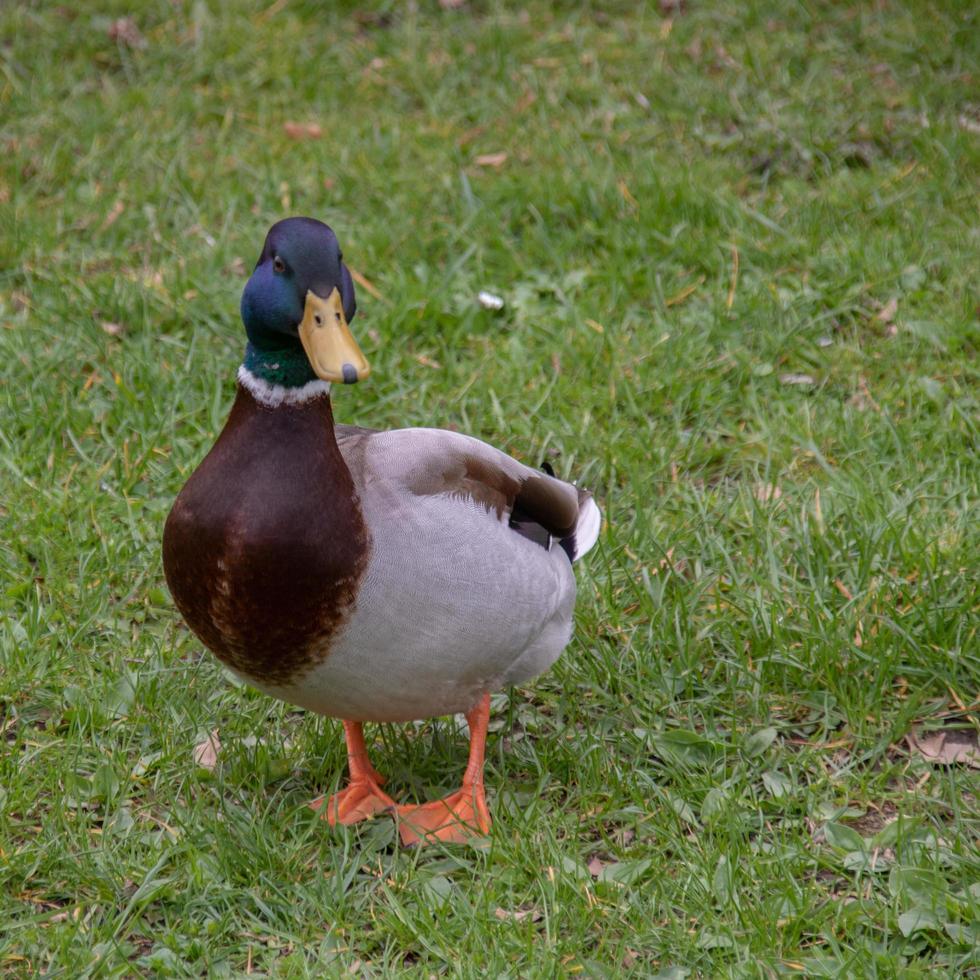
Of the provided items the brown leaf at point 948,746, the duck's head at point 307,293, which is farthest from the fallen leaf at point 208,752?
the brown leaf at point 948,746

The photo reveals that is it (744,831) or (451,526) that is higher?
(451,526)

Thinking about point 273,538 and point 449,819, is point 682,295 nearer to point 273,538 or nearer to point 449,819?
point 449,819

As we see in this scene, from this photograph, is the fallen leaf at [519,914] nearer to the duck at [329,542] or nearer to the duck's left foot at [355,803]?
the duck at [329,542]

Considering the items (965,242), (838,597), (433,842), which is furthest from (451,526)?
(965,242)

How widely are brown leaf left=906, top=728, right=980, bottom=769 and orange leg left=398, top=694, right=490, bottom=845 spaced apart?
39.8 inches

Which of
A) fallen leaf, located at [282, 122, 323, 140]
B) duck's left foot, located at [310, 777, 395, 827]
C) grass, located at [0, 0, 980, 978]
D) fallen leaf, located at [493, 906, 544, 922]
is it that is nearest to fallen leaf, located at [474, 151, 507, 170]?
grass, located at [0, 0, 980, 978]

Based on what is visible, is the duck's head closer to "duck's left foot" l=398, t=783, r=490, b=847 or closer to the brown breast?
the brown breast

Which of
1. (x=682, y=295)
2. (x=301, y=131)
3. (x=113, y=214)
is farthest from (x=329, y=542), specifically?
(x=301, y=131)

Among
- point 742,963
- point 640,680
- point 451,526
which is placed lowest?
point 640,680

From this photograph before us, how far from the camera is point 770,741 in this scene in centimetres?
332

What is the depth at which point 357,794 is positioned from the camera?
3.22m

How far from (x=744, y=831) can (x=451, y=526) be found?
917 mm

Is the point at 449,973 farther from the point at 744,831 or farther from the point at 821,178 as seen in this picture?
the point at 821,178

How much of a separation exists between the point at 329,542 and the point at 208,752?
35.1 inches
